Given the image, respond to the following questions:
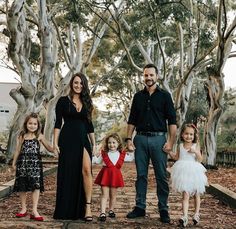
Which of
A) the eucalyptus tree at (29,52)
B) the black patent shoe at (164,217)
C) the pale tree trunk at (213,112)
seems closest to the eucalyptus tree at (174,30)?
the pale tree trunk at (213,112)

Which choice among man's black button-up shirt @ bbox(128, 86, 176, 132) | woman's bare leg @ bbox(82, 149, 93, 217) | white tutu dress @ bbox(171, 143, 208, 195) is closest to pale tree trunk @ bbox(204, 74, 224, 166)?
man's black button-up shirt @ bbox(128, 86, 176, 132)

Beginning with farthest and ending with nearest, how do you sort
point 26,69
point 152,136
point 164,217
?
1. point 26,69
2. point 152,136
3. point 164,217

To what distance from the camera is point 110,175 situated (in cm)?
733

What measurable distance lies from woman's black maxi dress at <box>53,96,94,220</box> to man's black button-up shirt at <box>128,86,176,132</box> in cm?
77

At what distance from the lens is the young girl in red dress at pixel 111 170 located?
23.9ft

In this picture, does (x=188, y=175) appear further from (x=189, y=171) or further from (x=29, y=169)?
(x=29, y=169)

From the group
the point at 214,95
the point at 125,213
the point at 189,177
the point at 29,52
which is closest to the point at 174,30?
the point at 214,95

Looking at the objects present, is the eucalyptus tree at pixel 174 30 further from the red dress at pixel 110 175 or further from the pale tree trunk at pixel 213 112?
the red dress at pixel 110 175

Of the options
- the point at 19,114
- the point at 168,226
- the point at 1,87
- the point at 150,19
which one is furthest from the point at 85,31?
the point at 1,87

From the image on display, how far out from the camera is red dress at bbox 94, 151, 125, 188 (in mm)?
7262

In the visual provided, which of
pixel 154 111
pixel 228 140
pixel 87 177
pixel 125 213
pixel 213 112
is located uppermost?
pixel 213 112

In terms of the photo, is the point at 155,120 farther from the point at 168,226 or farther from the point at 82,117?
the point at 168,226

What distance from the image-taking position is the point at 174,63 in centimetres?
3269

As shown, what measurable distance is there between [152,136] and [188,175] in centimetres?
73
